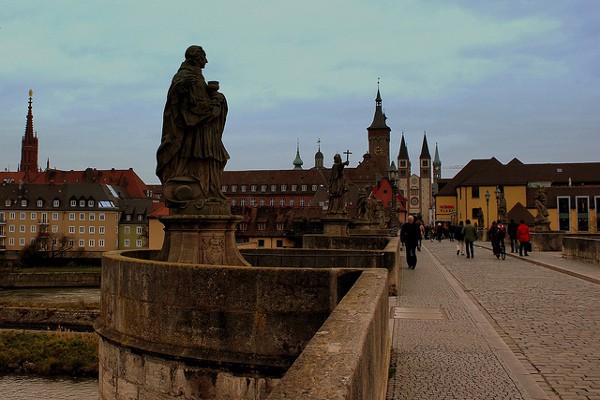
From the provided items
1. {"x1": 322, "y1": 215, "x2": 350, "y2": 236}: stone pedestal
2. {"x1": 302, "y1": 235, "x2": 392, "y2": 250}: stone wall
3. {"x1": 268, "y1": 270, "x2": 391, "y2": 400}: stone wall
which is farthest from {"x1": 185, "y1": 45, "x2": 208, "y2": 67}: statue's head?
{"x1": 322, "y1": 215, "x2": 350, "y2": 236}: stone pedestal

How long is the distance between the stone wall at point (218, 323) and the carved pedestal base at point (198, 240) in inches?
66.1

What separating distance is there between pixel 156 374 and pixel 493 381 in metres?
3.34

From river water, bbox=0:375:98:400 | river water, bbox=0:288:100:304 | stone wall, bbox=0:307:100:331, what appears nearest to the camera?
river water, bbox=0:375:98:400

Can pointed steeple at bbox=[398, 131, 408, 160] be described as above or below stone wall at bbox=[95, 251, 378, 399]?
above

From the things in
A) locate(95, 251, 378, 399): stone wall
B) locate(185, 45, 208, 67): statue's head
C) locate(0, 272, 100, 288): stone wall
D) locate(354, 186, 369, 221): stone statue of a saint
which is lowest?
locate(0, 272, 100, 288): stone wall

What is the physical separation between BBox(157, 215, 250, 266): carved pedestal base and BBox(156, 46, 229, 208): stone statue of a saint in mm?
383

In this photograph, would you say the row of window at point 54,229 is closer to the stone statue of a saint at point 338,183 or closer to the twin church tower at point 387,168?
the twin church tower at point 387,168

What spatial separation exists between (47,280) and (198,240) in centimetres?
5416

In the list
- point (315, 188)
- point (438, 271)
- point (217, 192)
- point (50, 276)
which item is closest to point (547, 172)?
point (315, 188)

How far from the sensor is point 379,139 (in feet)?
471

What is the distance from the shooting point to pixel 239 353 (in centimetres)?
541

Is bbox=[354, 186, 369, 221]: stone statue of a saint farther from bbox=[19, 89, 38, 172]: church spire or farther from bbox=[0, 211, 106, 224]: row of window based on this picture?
bbox=[19, 89, 38, 172]: church spire

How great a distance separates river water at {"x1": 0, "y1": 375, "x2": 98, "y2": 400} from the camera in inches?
833

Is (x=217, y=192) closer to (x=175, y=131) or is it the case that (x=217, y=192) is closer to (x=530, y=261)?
(x=175, y=131)
